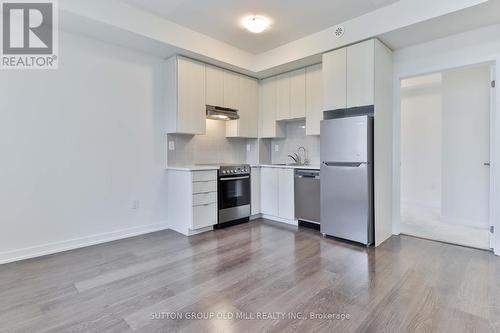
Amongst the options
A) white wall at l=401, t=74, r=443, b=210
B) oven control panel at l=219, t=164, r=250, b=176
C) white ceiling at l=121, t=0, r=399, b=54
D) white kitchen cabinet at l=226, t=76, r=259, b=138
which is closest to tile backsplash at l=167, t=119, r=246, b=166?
white kitchen cabinet at l=226, t=76, r=259, b=138

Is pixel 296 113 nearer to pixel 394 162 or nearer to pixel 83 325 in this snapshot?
pixel 394 162

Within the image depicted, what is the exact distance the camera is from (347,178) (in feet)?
10.5

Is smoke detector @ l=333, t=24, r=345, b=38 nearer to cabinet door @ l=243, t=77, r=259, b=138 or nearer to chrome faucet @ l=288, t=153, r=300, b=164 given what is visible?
cabinet door @ l=243, t=77, r=259, b=138

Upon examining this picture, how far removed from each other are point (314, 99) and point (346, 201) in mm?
1706

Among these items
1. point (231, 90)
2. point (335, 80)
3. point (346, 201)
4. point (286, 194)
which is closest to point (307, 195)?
point (286, 194)

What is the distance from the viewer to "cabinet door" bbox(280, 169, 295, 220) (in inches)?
158

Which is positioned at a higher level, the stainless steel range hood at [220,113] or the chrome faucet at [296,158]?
the stainless steel range hood at [220,113]

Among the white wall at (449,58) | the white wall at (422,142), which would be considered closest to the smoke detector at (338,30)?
the white wall at (449,58)

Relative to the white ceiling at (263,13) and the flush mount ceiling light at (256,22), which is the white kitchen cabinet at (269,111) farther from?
the flush mount ceiling light at (256,22)

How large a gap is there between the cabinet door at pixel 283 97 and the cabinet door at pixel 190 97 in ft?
4.41

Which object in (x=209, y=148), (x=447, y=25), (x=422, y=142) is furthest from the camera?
(x=422, y=142)

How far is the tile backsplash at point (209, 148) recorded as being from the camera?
4.02 meters

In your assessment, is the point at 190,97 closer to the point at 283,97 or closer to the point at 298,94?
the point at 283,97

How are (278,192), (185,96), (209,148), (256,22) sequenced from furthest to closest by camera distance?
(209,148)
(278,192)
(185,96)
(256,22)
